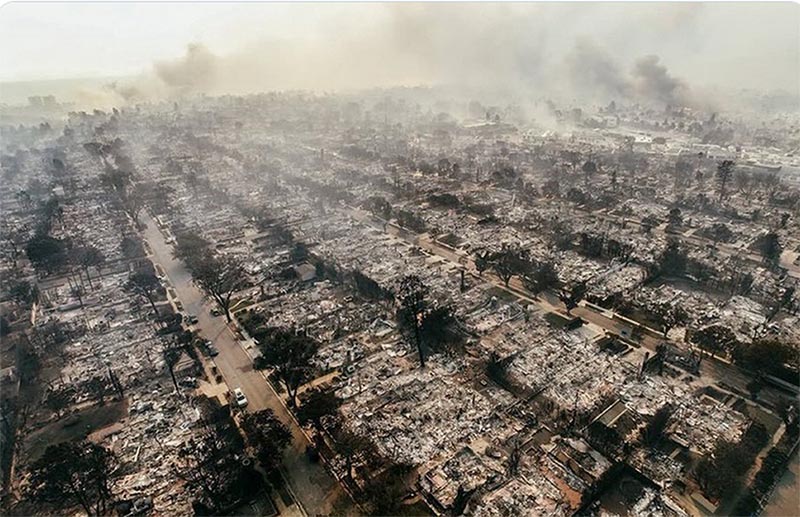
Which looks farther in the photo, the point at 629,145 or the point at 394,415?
the point at 629,145

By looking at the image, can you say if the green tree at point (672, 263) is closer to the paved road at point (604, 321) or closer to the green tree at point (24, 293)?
the paved road at point (604, 321)

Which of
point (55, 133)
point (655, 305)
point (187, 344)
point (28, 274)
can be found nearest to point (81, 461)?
point (187, 344)

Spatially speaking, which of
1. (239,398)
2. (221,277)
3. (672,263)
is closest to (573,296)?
(672,263)

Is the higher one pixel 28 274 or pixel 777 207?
pixel 777 207

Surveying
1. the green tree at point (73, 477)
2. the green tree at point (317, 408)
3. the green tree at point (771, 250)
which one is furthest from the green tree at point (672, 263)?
the green tree at point (73, 477)

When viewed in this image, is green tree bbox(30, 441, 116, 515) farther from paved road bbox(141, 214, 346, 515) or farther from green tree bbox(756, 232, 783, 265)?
green tree bbox(756, 232, 783, 265)

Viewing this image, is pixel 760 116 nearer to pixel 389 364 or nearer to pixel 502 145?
pixel 502 145
